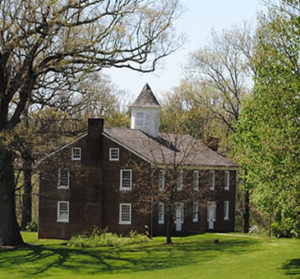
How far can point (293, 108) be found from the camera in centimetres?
2634

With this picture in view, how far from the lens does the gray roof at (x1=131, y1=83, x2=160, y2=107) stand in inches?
2184

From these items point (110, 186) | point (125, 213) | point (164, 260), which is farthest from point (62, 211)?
point (164, 260)

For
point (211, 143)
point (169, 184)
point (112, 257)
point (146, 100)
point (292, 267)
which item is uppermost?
point (146, 100)

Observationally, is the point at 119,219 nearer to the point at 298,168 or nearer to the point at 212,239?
the point at 212,239

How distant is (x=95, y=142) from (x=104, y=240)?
8.89 meters

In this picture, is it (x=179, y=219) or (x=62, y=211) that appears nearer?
(x=62, y=211)

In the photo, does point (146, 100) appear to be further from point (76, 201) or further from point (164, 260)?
point (164, 260)

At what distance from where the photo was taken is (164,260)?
33812 millimetres

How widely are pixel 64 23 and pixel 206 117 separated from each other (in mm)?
34123

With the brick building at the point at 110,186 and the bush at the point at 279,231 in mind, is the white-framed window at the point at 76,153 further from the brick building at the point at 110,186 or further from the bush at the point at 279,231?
the bush at the point at 279,231

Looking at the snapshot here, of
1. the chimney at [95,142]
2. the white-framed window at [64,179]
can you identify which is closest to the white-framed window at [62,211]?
the white-framed window at [64,179]

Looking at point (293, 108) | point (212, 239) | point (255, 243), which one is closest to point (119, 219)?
point (212, 239)

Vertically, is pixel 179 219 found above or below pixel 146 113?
below

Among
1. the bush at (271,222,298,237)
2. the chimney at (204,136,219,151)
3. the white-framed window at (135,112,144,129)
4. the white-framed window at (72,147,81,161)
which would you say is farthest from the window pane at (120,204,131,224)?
the chimney at (204,136,219,151)
